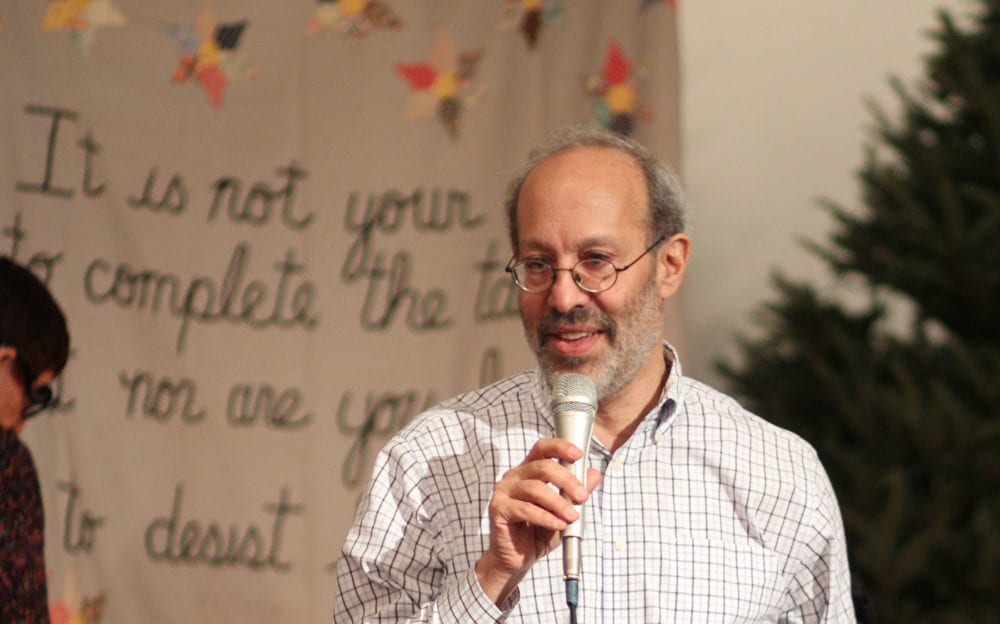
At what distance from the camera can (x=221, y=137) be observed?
3.21m

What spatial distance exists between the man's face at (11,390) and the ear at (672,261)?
1117 millimetres

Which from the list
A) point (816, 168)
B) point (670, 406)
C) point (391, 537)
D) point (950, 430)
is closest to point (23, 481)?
point (391, 537)

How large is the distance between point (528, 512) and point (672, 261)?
1.93 ft

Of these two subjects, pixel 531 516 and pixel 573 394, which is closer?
pixel 531 516

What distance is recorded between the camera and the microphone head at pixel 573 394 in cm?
151

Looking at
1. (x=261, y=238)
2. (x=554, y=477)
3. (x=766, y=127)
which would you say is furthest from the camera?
(x=766, y=127)

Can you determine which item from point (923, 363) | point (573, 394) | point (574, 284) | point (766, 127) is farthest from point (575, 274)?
point (766, 127)

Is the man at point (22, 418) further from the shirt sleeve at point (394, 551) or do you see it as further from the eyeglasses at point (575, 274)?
the eyeglasses at point (575, 274)

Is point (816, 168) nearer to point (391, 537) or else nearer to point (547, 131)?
point (547, 131)

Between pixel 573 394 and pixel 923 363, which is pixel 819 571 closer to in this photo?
pixel 573 394

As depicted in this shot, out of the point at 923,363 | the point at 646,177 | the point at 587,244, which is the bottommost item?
the point at 587,244

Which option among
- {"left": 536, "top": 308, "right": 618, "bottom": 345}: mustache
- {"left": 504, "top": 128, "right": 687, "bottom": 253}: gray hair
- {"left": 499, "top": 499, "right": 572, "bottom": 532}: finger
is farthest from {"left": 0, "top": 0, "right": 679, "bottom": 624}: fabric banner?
{"left": 499, "top": 499, "right": 572, "bottom": 532}: finger

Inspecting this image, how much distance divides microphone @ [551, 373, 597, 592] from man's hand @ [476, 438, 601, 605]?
0.06ft

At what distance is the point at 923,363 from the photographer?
3.23 metres
